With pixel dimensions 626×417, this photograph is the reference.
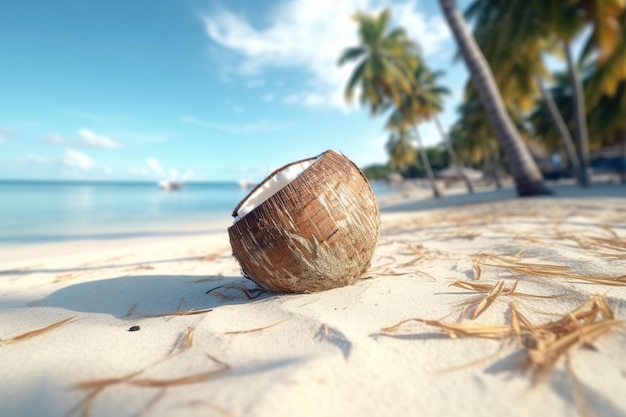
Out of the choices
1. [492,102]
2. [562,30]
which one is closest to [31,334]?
[492,102]

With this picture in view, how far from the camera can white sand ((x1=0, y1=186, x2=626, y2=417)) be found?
2.75 feet

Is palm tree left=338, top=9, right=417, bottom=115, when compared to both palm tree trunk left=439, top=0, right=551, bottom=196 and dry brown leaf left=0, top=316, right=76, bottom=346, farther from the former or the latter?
dry brown leaf left=0, top=316, right=76, bottom=346

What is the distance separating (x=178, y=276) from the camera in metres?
2.63

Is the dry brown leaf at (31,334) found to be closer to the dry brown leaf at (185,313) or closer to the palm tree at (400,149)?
the dry brown leaf at (185,313)

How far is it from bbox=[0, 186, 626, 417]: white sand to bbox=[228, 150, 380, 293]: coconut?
126 millimetres

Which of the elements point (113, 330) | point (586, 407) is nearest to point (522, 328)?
point (586, 407)

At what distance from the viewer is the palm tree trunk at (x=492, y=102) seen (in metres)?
7.47

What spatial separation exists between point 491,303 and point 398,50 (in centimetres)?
1922

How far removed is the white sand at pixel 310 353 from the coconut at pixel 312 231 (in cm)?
13

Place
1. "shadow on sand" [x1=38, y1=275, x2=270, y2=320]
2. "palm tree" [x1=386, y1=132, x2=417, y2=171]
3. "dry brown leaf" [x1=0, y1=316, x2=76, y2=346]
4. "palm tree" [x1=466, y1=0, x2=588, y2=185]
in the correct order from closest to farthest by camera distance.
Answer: "dry brown leaf" [x1=0, y1=316, x2=76, y2=346]
"shadow on sand" [x1=38, y1=275, x2=270, y2=320]
"palm tree" [x1=466, y1=0, x2=588, y2=185]
"palm tree" [x1=386, y1=132, x2=417, y2=171]

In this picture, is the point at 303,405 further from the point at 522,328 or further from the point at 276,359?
the point at 522,328

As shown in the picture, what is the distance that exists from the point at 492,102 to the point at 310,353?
8.38 m

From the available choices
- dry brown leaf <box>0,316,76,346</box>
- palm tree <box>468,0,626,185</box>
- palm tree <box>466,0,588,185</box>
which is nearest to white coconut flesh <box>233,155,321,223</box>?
dry brown leaf <box>0,316,76,346</box>

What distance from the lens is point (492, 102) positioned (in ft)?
24.8
